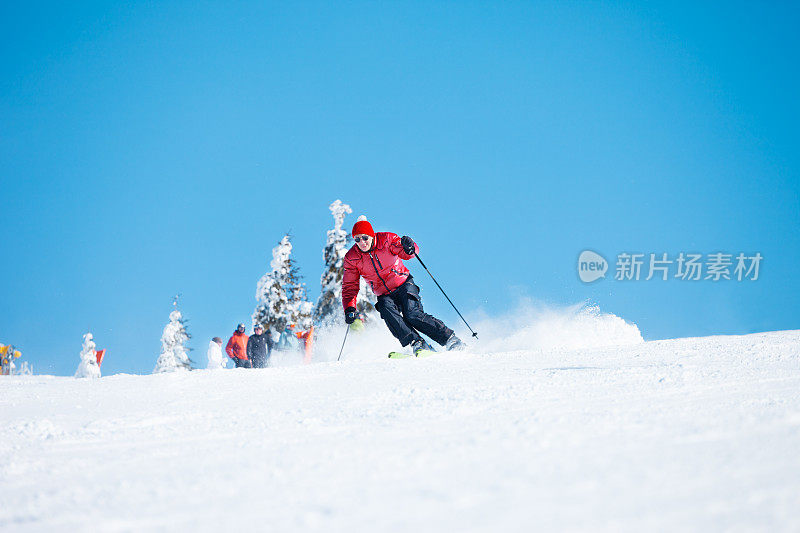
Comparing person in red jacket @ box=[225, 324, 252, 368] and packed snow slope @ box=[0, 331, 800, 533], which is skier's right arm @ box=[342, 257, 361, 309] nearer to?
packed snow slope @ box=[0, 331, 800, 533]

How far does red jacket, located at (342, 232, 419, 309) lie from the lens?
7.57 meters

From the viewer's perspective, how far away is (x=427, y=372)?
14.9 feet

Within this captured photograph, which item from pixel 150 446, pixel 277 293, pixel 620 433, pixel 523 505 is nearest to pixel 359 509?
pixel 523 505

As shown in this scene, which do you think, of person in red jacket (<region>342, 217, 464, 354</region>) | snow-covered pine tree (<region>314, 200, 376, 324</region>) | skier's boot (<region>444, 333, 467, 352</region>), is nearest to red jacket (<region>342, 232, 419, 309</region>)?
person in red jacket (<region>342, 217, 464, 354</region>)

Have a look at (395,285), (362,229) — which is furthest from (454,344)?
(362,229)

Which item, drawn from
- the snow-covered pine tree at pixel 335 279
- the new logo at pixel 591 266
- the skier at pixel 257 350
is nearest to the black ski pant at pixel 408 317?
the new logo at pixel 591 266

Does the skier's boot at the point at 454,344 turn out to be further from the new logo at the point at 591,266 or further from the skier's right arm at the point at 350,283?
the new logo at the point at 591,266

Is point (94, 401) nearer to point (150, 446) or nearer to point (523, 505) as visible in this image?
point (150, 446)

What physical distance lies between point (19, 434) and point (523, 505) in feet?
8.88

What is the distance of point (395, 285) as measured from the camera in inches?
303

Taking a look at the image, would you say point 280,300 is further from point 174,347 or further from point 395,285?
point 395,285

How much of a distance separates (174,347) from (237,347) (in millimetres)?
15217

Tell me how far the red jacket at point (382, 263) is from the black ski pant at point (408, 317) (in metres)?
0.13

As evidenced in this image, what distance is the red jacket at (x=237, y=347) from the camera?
15.8 metres
